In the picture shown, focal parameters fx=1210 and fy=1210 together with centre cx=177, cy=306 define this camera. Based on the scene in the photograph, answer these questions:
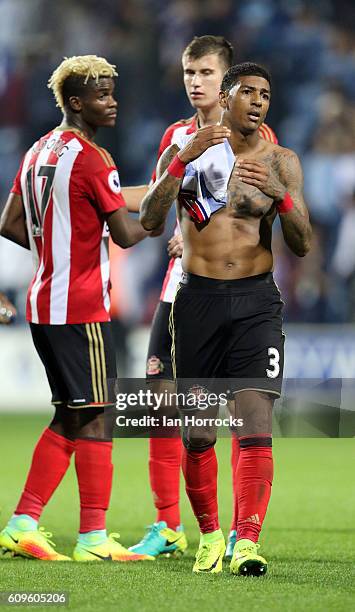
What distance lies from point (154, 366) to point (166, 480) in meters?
0.56

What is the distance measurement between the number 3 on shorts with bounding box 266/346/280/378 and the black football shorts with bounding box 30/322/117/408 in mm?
1003

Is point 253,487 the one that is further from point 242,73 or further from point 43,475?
point 242,73

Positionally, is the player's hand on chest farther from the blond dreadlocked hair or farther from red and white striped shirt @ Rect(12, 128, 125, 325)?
the blond dreadlocked hair

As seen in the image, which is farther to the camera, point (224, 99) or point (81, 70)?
point (81, 70)

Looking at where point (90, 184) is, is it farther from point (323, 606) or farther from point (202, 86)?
point (323, 606)

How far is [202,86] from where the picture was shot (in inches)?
236

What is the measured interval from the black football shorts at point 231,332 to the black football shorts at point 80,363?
0.63 metres

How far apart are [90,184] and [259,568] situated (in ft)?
6.36

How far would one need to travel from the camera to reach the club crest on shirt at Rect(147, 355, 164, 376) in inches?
234

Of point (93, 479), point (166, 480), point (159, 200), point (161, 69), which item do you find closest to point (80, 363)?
point (93, 479)

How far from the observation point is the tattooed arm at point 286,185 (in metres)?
4.65

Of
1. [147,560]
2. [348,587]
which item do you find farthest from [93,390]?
[348,587]

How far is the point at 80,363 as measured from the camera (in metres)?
5.54

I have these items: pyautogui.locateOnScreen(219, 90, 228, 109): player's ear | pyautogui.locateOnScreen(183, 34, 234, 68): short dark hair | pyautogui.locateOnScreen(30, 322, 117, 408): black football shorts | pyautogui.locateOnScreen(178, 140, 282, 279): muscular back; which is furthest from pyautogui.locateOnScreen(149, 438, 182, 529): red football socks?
pyautogui.locateOnScreen(183, 34, 234, 68): short dark hair
